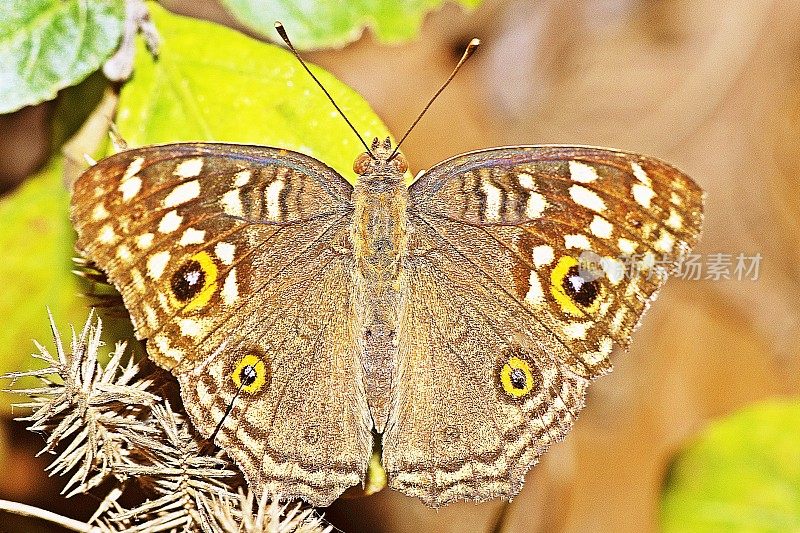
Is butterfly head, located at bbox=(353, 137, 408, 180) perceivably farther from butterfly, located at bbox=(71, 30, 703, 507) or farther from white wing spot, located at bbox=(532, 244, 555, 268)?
white wing spot, located at bbox=(532, 244, 555, 268)

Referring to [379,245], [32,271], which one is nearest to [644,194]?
[379,245]

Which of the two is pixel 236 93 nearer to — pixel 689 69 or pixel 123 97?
pixel 123 97

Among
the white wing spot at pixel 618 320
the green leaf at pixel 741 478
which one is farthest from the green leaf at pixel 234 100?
the green leaf at pixel 741 478

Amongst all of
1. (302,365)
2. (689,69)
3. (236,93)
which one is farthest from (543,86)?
(302,365)

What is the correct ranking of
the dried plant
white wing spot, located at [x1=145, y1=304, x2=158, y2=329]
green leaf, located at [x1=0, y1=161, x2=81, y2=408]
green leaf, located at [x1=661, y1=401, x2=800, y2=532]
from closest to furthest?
the dried plant → white wing spot, located at [x1=145, y1=304, x2=158, y2=329] → green leaf, located at [x1=0, y1=161, x2=81, y2=408] → green leaf, located at [x1=661, y1=401, x2=800, y2=532]

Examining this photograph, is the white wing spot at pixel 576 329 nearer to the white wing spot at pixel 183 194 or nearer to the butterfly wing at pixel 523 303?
the butterfly wing at pixel 523 303

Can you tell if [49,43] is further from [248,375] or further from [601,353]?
[601,353]

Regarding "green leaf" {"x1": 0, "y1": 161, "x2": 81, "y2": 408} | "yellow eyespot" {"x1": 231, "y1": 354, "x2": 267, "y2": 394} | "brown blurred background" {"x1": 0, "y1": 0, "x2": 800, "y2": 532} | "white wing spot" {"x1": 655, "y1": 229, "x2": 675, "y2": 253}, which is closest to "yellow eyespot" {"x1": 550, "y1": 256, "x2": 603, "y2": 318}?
"white wing spot" {"x1": 655, "y1": 229, "x2": 675, "y2": 253}
